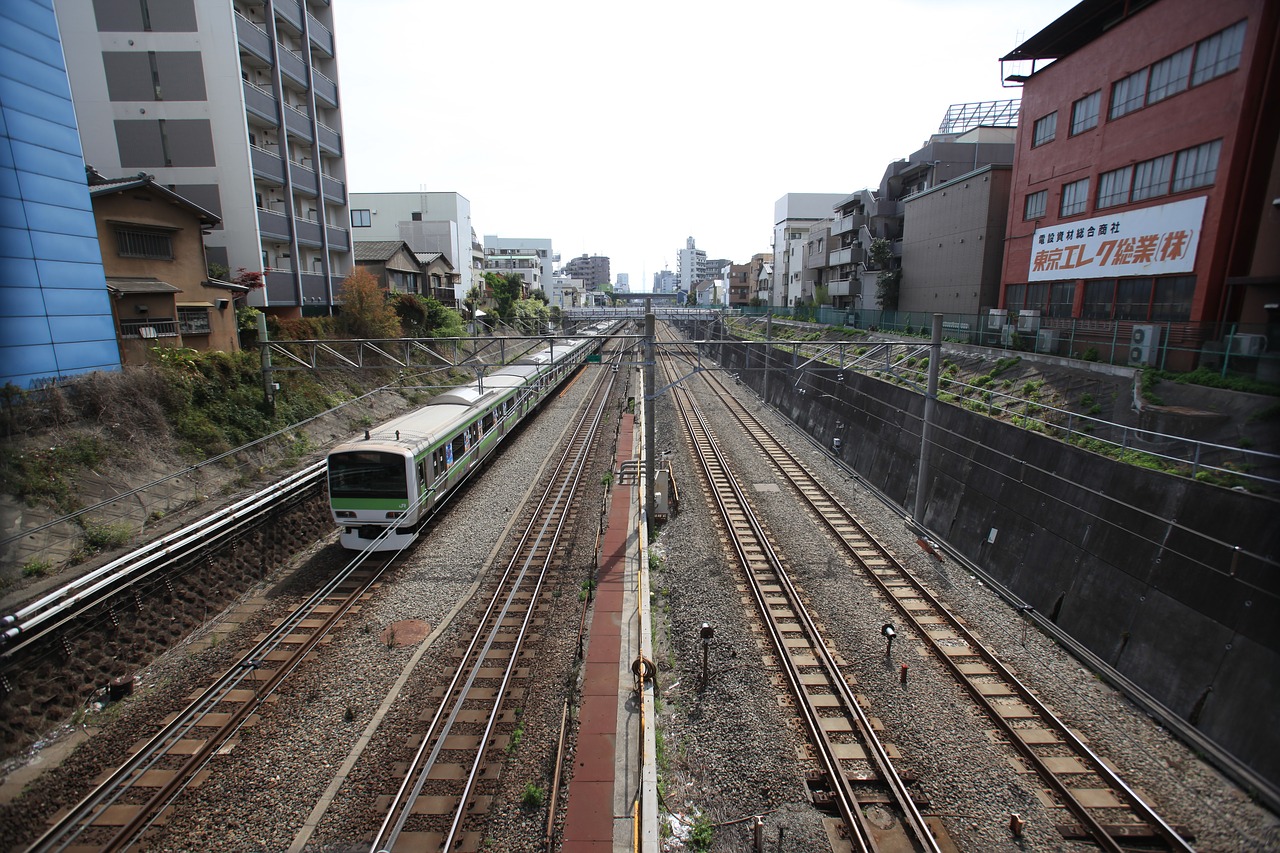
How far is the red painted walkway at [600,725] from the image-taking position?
5.80m

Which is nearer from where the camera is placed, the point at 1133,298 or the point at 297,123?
the point at 1133,298

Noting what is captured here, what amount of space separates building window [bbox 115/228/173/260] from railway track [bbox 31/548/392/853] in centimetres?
1166

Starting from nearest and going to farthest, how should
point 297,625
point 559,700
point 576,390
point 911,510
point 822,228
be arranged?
point 559,700, point 297,625, point 911,510, point 576,390, point 822,228

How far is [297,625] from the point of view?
9.49 metres

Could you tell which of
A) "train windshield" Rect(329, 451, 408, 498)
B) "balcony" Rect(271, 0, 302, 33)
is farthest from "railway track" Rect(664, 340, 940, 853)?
"balcony" Rect(271, 0, 302, 33)

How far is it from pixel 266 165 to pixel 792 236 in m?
49.1

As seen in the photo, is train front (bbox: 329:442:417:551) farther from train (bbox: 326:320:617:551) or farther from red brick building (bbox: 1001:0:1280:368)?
red brick building (bbox: 1001:0:1280:368)

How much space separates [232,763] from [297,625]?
9.91 feet

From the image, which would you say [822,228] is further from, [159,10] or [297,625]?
[297,625]

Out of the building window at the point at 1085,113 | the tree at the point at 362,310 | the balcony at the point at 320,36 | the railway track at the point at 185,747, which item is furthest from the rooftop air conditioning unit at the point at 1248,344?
the balcony at the point at 320,36

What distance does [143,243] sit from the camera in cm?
1529

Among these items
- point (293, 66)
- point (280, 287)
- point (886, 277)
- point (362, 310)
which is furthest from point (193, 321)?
point (886, 277)

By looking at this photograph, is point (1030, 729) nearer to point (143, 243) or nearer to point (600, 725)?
point (600, 725)

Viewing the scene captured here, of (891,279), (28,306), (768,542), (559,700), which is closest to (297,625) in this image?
(559,700)
